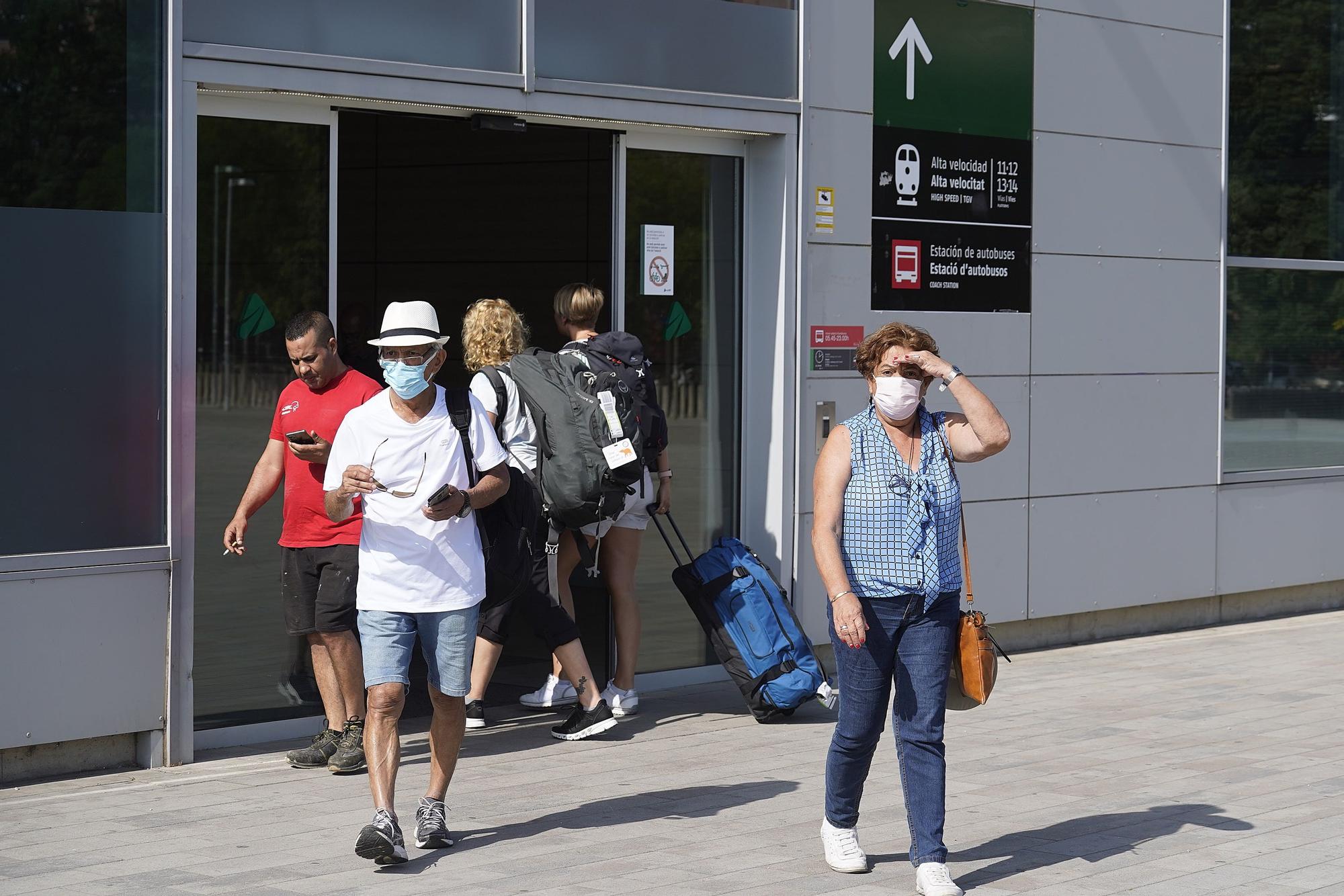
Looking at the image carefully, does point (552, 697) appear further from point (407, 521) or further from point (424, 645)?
point (407, 521)

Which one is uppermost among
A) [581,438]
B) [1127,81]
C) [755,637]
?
[1127,81]

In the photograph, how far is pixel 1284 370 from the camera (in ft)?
40.3

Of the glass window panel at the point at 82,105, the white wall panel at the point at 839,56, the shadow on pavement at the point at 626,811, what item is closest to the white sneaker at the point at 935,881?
the shadow on pavement at the point at 626,811

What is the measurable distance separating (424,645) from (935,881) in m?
1.82

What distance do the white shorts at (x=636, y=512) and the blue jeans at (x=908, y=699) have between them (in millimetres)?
2635

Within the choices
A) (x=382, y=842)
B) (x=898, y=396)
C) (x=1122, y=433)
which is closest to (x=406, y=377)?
(x=382, y=842)

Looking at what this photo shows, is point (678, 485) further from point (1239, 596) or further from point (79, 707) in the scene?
point (1239, 596)

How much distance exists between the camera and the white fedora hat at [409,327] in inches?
229

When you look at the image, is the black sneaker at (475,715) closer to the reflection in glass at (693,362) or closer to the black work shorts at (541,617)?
the black work shorts at (541,617)

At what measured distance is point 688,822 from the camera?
21.2 ft

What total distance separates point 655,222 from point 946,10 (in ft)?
7.47

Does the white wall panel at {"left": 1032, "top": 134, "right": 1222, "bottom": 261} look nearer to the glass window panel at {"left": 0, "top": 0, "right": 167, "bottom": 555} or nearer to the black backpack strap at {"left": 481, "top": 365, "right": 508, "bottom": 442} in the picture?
the black backpack strap at {"left": 481, "top": 365, "right": 508, "bottom": 442}

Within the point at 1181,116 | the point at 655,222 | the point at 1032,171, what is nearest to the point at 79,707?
the point at 655,222

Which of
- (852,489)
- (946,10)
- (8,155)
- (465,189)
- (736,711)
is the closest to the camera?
(852,489)
